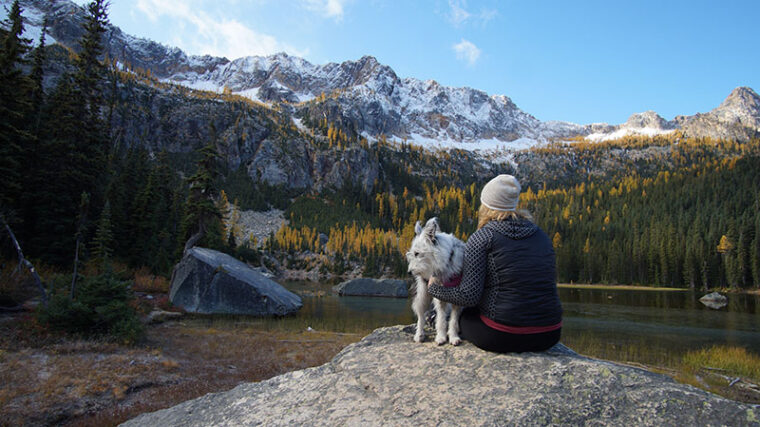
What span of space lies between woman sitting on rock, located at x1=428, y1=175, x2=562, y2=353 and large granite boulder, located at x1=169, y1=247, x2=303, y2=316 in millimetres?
25447

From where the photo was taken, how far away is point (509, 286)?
3.39m

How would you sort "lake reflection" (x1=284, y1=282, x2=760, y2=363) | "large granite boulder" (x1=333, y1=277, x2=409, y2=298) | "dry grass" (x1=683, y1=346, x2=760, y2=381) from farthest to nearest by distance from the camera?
"large granite boulder" (x1=333, y1=277, x2=409, y2=298) < "lake reflection" (x1=284, y1=282, x2=760, y2=363) < "dry grass" (x1=683, y1=346, x2=760, y2=381)

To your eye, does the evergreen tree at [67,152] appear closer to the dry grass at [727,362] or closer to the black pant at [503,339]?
the black pant at [503,339]

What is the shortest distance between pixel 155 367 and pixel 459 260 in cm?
1078

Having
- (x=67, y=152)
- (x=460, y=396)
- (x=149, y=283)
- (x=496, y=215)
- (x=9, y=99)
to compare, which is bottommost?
(x=149, y=283)

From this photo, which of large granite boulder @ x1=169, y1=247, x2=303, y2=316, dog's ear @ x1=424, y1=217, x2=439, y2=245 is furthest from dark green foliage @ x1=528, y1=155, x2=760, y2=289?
dog's ear @ x1=424, y1=217, x2=439, y2=245

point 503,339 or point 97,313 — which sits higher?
point 503,339

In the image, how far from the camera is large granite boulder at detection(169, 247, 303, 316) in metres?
25.0

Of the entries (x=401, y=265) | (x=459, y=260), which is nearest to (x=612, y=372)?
(x=459, y=260)

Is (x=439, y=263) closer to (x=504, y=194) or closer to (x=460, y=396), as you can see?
(x=504, y=194)

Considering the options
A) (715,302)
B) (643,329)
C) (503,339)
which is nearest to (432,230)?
(503,339)

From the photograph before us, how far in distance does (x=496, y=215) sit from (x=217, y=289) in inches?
1023

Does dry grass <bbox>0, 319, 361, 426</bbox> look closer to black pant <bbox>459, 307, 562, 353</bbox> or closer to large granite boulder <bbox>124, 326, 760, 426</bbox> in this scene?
large granite boulder <bbox>124, 326, 760, 426</bbox>

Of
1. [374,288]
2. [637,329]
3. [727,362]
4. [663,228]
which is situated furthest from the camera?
[663,228]
